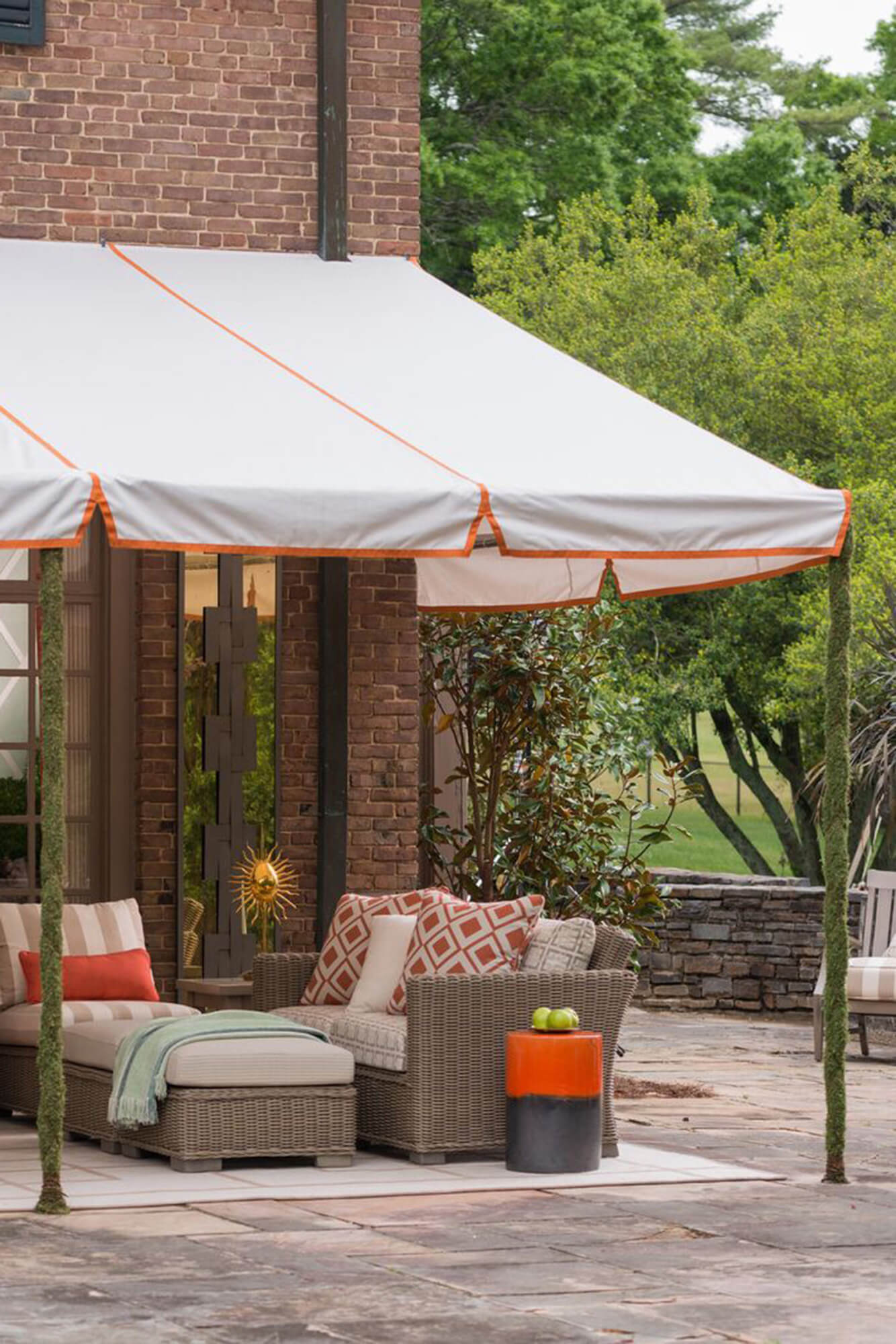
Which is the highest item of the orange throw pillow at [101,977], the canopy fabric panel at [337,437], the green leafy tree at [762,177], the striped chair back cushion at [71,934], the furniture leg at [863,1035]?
the green leafy tree at [762,177]

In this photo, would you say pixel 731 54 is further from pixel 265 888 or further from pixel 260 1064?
pixel 260 1064

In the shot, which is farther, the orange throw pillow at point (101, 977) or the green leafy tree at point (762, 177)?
the green leafy tree at point (762, 177)

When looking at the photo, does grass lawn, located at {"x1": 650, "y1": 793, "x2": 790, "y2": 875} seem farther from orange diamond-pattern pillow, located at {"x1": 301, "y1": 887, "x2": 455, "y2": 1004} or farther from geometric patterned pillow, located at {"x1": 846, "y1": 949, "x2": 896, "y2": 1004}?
orange diamond-pattern pillow, located at {"x1": 301, "y1": 887, "x2": 455, "y2": 1004}

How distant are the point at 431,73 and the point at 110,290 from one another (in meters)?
18.6

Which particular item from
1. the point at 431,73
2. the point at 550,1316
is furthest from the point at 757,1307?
the point at 431,73

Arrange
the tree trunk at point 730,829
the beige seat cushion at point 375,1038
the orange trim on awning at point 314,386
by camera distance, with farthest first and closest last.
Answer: the tree trunk at point 730,829
the beige seat cushion at point 375,1038
the orange trim on awning at point 314,386

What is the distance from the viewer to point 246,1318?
5.52 meters

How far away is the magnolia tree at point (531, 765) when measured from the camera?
11656 mm

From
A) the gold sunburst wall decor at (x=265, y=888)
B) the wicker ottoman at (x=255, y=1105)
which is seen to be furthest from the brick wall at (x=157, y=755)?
the wicker ottoman at (x=255, y=1105)

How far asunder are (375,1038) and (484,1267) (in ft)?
7.14

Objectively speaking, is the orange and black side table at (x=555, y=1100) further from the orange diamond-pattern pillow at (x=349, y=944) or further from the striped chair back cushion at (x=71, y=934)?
the striped chair back cushion at (x=71, y=934)

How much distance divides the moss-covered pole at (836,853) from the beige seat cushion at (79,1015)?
8.35ft

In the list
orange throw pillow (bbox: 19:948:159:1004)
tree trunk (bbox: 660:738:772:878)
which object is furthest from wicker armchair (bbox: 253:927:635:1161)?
tree trunk (bbox: 660:738:772:878)

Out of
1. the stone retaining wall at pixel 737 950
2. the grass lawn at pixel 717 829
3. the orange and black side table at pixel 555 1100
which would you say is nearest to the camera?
the orange and black side table at pixel 555 1100
